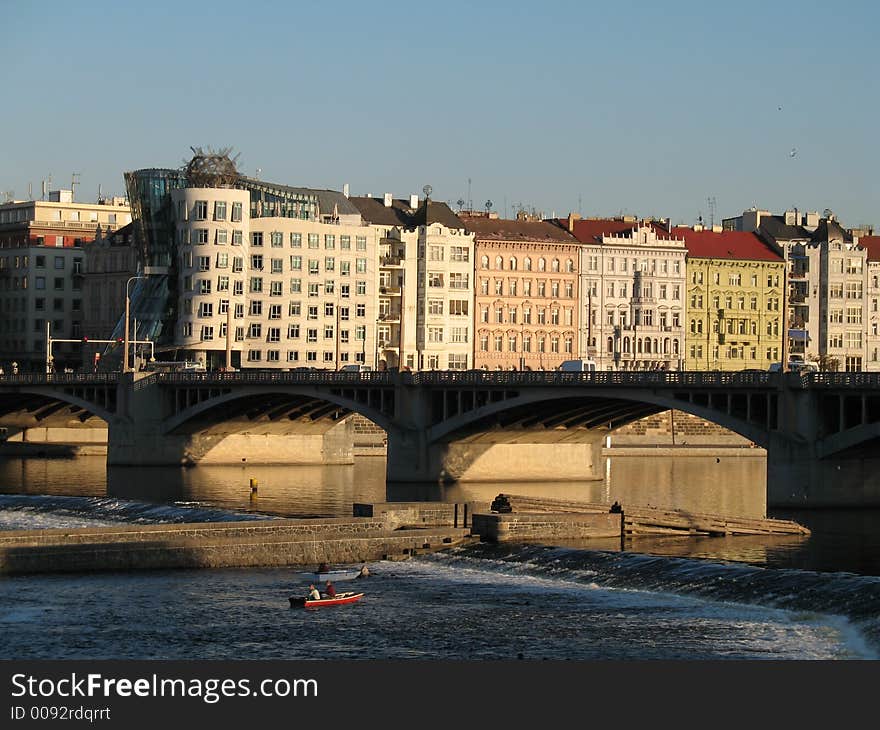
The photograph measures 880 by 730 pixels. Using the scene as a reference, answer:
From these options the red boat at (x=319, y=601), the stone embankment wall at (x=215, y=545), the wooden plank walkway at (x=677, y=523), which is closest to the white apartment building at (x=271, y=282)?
the wooden plank walkway at (x=677, y=523)

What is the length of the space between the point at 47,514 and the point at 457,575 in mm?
33465

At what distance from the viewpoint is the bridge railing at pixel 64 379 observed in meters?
156

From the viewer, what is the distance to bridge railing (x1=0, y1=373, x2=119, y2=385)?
15562 cm

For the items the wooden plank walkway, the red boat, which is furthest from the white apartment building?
the red boat

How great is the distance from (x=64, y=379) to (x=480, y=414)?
4380 cm

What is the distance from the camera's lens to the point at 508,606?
242 feet

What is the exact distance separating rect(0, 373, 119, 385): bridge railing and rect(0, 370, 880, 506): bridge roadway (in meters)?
0.17

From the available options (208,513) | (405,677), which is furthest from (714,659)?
(208,513)

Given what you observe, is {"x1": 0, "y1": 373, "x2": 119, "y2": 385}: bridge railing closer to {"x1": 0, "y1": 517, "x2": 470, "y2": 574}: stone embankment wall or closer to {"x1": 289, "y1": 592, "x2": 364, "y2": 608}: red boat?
{"x1": 0, "y1": 517, "x2": 470, "y2": 574}: stone embankment wall

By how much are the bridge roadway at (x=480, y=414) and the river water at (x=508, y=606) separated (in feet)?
17.0

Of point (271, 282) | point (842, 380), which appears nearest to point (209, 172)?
point (271, 282)

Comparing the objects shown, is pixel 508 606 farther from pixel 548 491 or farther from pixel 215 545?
pixel 548 491

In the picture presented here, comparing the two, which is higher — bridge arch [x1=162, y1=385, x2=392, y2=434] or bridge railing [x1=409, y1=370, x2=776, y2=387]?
bridge railing [x1=409, y1=370, x2=776, y2=387]

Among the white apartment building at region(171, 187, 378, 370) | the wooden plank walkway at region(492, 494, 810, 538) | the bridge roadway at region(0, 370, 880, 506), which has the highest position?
the white apartment building at region(171, 187, 378, 370)
